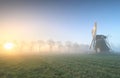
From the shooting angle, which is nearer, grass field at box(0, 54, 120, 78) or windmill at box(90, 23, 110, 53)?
grass field at box(0, 54, 120, 78)

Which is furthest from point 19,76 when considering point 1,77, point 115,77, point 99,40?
point 99,40

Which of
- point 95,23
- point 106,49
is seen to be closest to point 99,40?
point 106,49

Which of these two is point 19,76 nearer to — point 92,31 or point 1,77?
point 1,77

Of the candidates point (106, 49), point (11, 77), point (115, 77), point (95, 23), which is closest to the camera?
point (115, 77)

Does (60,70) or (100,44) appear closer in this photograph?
(60,70)

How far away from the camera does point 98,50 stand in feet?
294

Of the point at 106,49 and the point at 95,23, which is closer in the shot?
the point at 106,49

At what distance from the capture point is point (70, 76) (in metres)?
22.5

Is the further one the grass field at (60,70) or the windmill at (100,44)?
the windmill at (100,44)

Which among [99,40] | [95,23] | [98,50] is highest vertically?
[95,23]

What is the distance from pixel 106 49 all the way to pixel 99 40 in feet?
20.7

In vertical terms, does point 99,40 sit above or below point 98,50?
above

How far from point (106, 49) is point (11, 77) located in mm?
71230

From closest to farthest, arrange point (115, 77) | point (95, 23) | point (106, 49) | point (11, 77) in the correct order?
point (115, 77) → point (11, 77) → point (106, 49) → point (95, 23)
